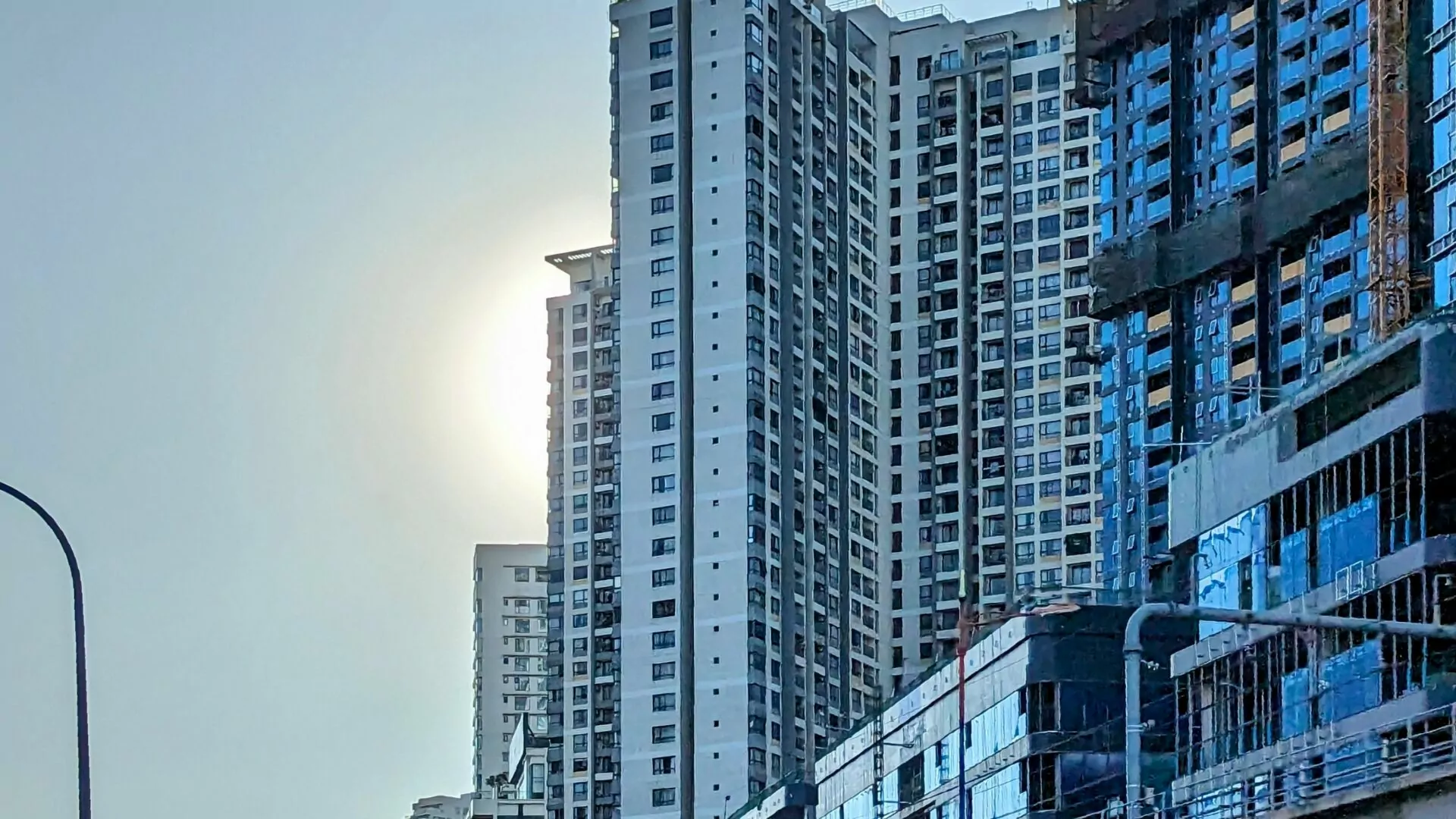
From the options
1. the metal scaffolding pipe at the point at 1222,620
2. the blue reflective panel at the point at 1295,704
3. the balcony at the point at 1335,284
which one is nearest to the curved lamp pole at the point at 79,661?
the metal scaffolding pipe at the point at 1222,620

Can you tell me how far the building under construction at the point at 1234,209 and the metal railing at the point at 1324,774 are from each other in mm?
46476

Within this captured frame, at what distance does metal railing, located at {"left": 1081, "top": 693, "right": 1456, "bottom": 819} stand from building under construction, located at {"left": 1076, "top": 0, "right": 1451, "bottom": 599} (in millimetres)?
46476

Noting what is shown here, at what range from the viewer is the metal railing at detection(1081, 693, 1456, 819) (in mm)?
54906

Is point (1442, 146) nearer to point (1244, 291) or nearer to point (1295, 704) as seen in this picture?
point (1244, 291)

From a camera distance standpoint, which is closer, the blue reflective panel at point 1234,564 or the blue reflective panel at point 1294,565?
the blue reflective panel at point 1294,565

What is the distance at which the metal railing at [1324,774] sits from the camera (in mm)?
54906

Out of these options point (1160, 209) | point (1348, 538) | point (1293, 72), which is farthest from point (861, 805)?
point (1160, 209)

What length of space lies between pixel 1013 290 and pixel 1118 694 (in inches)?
3620

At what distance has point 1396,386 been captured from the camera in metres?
73.5

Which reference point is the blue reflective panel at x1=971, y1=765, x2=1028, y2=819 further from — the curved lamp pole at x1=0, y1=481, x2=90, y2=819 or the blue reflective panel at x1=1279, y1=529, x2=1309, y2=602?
the curved lamp pole at x1=0, y1=481, x2=90, y2=819

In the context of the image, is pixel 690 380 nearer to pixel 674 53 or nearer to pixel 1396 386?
pixel 674 53

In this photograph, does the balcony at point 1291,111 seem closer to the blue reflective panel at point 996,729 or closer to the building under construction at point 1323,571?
the blue reflective panel at point 996,729

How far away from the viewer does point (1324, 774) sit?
72.1 metres

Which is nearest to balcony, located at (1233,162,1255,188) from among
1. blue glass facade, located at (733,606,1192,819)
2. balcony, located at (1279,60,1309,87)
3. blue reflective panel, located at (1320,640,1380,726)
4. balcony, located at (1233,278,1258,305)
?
balcony, located at (1279,60,1309,87)
